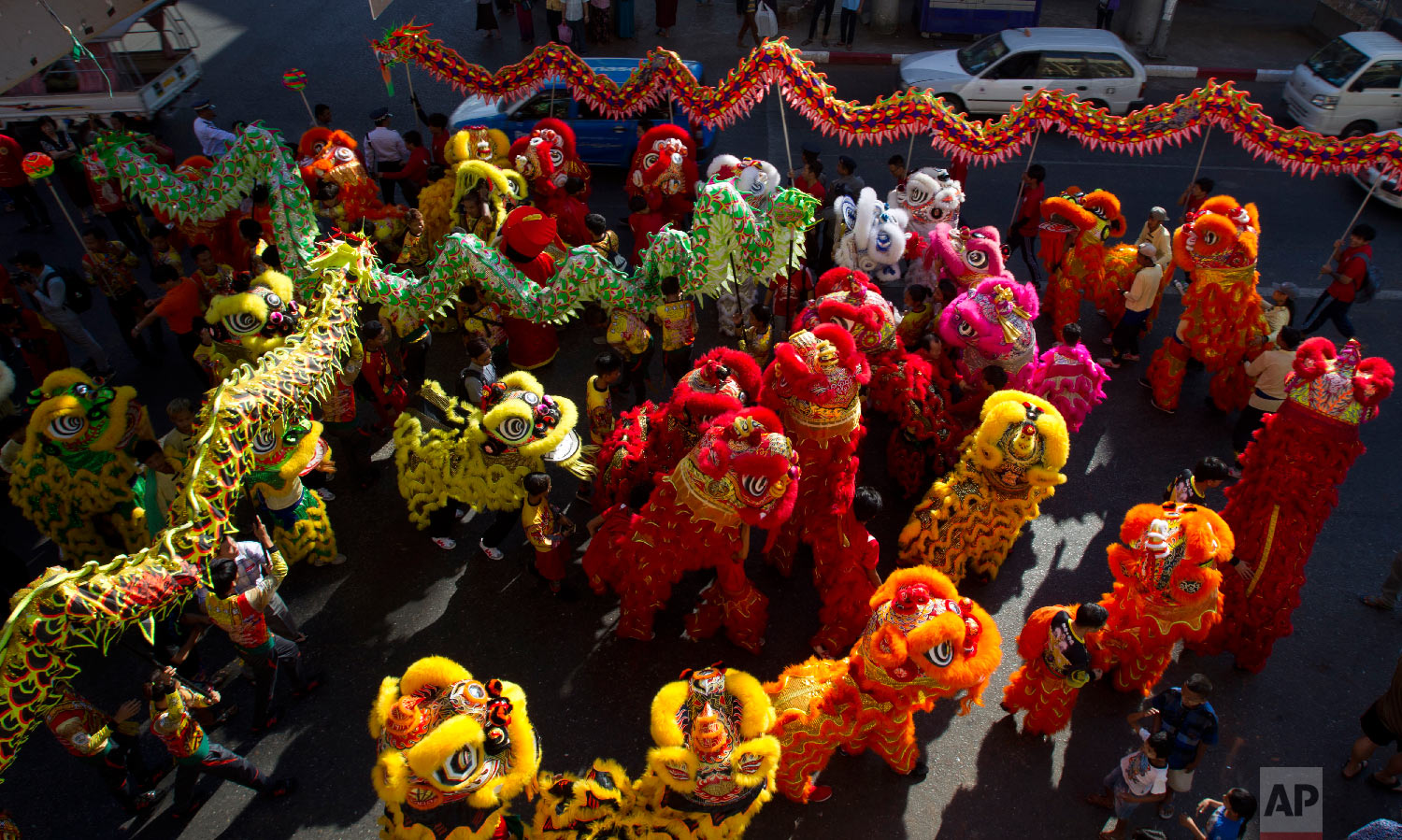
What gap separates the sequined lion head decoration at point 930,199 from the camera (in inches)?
311

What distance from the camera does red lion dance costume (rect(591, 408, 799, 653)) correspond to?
4680mm

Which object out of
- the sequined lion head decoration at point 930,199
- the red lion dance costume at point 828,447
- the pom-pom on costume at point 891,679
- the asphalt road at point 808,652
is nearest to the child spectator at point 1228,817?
the asphalt road at point 808,652

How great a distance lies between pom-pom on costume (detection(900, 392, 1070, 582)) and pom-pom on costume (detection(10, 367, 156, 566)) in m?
5.31

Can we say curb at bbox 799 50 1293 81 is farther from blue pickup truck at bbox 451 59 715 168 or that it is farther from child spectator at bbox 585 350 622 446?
child spectator at bbox 585 350 622 446

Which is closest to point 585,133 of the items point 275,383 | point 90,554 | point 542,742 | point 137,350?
point 137,350

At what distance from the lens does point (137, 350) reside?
8.17 m

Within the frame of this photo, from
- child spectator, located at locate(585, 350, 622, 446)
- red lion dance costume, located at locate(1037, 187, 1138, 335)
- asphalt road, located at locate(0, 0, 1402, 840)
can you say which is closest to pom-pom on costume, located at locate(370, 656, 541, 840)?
asphalt road, located at locate(0, 0, 1402, 840)

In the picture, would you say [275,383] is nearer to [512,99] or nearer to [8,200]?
[512,99]

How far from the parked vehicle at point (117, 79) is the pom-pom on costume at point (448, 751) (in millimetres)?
10267

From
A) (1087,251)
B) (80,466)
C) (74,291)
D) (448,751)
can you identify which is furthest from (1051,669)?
(74,291)

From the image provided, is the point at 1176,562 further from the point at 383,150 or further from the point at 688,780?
the point at 383,150

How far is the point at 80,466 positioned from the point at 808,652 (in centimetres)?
500

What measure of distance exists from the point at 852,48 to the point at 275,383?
1266cm

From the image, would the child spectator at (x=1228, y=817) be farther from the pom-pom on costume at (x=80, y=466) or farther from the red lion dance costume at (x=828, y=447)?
the pom-pom on costume at (x=80, y=466)
